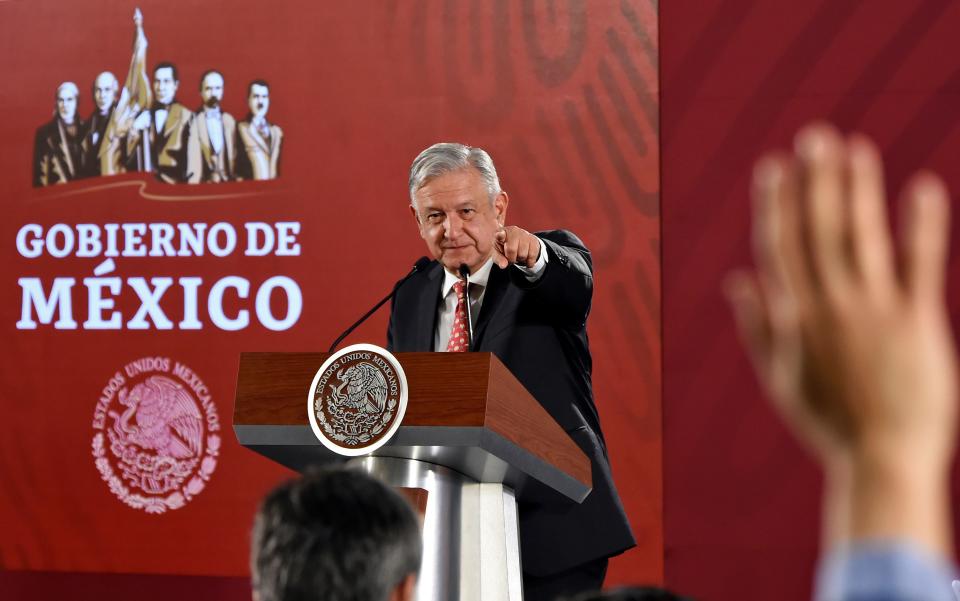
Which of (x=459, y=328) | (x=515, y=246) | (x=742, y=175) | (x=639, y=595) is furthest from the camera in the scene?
(x=742, y=175)

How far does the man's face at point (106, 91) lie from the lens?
15.7ft

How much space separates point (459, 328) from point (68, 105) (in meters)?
3.20

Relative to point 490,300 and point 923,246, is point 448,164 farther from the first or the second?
point 923,246

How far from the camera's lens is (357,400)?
179cm

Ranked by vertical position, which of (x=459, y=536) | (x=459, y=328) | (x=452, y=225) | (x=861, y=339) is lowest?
(x=459, y=536)

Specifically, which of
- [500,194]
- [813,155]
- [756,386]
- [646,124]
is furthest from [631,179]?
[813,155]

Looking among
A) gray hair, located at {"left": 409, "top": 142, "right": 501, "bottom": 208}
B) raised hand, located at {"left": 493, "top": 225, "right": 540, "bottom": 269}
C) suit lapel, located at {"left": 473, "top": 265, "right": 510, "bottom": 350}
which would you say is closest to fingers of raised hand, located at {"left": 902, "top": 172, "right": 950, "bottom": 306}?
raised hand, located at {"left": 493, "top": 225, "right": 540, "bottom": 269}

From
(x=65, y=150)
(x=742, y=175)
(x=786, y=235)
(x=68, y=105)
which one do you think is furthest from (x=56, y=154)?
(x=786, y=235)

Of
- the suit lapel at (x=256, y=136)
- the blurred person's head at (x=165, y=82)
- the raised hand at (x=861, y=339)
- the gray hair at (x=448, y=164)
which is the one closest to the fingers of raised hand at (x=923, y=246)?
the raised hand at (x=861, y=339)

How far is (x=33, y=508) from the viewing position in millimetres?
4727

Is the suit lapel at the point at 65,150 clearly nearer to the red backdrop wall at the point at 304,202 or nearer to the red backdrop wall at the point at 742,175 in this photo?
the red backdrop wall at the point at 304,202

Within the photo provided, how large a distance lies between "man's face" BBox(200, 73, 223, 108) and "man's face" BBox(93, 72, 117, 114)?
1.30 ft

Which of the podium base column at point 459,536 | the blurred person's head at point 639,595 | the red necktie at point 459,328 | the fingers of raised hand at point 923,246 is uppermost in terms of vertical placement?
the red necktie at point 459,328

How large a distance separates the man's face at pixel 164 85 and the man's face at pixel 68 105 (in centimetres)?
37
